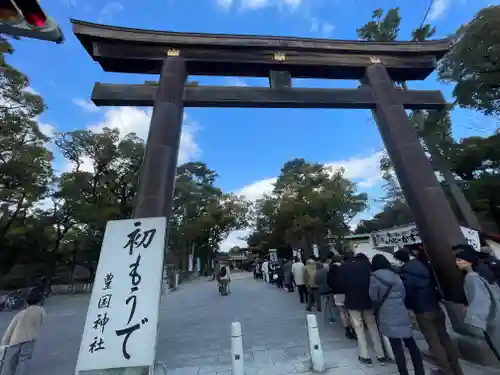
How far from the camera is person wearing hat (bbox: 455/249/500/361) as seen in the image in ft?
9.68

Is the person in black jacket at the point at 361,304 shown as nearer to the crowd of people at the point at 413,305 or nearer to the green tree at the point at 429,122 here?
the crowd of people at the point at 413,305

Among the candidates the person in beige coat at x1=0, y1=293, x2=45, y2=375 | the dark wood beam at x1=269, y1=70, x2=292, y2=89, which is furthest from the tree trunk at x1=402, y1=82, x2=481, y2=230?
the person in beige coat at x1=0, y1=293, x2=45, y2=375

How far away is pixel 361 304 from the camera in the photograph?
448 cm

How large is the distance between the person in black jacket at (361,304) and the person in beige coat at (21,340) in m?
5.21

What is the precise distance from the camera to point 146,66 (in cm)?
604

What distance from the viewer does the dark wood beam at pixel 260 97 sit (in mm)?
5449

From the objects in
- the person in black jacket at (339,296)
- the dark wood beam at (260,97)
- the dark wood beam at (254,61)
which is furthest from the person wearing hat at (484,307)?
the dark wood beam at (254,61)

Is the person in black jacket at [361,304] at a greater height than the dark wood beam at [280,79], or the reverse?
the dark wood beam at [280,79]

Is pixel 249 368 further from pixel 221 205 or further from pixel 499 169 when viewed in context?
pixel 221 205

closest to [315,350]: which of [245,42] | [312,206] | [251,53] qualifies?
[251,53]

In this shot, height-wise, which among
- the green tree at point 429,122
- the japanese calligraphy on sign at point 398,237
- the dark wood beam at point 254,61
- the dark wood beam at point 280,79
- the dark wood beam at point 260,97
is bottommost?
the japanese calligraphy on sign at point 398,237

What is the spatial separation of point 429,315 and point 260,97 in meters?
4.98

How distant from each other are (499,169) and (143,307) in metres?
22.9

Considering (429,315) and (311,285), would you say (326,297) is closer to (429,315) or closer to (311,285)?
(311,285)
